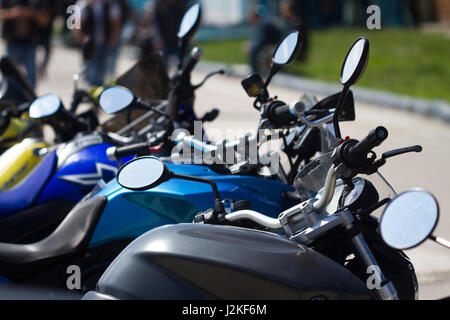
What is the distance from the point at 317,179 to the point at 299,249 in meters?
0.41

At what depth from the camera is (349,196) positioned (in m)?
2.09

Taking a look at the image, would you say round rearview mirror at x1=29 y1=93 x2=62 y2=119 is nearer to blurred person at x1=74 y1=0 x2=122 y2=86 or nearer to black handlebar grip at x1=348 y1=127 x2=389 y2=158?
black handlebar grip at x1=348 y1=127 x2=389 y2=158

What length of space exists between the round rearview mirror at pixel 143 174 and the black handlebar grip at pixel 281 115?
685mm

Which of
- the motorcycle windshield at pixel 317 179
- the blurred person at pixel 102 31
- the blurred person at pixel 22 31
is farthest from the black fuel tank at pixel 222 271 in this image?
the blurred person at pixel 102 31

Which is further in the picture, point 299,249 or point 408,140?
point 408,140

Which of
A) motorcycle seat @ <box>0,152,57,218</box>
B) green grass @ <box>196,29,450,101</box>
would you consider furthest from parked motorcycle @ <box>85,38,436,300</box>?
green grass @ <box>196,29,450,101</box>

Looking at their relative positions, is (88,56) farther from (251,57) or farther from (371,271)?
(251,57)

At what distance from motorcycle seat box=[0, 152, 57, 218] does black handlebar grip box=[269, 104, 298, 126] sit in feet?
3.50

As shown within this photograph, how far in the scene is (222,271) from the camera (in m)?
1.80

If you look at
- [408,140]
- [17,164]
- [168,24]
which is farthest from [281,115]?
[168,24]

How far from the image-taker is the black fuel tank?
180 cm

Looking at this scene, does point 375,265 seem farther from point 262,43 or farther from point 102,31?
point 262,43

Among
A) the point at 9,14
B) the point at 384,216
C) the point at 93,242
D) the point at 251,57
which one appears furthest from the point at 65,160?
the point at 251,57

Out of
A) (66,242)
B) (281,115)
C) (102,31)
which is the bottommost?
(102,31)
